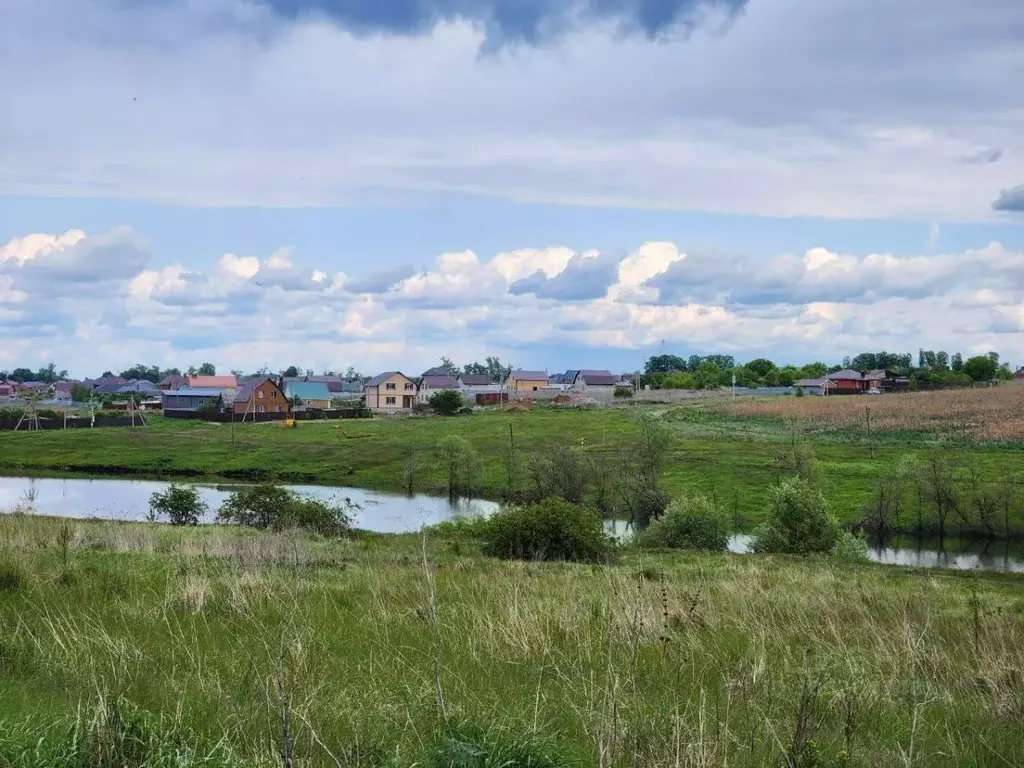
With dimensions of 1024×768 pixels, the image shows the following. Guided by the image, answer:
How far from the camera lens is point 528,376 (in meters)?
156

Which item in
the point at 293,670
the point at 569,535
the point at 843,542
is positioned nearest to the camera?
the point at 293,670

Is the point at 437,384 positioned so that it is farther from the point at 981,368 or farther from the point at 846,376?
the point at 981,368

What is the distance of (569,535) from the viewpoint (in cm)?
2416

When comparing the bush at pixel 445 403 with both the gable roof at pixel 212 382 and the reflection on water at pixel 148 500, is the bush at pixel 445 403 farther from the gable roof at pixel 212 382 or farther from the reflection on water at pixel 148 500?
the gable roof at pixel 212 382

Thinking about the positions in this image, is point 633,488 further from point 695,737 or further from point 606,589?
point 695,737

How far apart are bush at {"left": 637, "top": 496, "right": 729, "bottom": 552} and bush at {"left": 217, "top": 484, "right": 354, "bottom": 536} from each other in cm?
1147

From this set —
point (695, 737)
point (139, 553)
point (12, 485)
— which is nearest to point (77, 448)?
point (12, 485)

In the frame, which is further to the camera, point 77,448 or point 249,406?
point 249,406

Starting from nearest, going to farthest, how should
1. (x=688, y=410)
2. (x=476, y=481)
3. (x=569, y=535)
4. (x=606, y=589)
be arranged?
(x=606, y=589)
(x=569, y=535)
(x=476, y=481)
(x=688, y=410)

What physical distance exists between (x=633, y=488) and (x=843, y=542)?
19.9 m

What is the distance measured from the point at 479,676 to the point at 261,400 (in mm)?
104514

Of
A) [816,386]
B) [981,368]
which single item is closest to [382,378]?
[816,386]

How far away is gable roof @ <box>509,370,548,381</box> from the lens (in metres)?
155

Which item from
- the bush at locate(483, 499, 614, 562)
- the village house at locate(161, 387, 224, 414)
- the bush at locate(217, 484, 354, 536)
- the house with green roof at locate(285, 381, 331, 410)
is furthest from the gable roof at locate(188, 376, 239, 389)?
the bush at locate(483, 499, 614, 562)
